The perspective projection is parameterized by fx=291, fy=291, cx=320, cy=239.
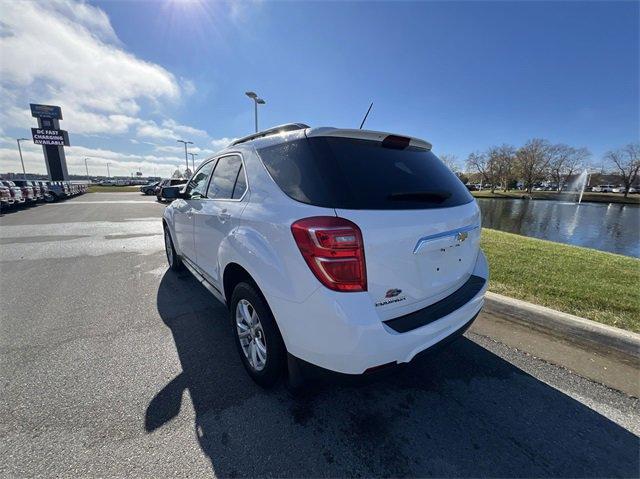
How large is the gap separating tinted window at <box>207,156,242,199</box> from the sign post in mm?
57763

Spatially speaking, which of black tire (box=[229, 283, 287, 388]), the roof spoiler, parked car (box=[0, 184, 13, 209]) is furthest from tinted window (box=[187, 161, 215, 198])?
parked car (box=[0, 184, 13, 209])

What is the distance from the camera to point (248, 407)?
7.00 feet

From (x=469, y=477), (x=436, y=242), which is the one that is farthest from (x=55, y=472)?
(x=436, y=242)

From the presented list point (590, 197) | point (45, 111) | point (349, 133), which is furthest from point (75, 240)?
point (590, 197)

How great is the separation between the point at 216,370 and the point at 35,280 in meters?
4.25

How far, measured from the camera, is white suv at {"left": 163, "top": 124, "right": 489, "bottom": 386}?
1641 mm

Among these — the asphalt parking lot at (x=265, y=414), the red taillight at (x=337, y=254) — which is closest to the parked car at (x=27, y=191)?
the asphalt parking lot at (x=265, y=414)

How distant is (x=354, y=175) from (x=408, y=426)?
1.73 meters

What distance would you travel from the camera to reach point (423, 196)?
2.01 meters

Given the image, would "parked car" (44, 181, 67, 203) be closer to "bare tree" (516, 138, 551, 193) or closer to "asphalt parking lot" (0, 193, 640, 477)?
"asphalt parking lot" (0, 193, 640, 477)

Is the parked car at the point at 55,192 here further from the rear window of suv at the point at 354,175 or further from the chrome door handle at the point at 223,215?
the rear window of suv at the point at 354,175

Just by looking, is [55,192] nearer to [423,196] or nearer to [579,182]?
[423,196]

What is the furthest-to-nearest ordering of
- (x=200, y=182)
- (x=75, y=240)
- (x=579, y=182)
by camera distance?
(x=579, y=182) < (x=75, y=240) < (x=200, y=182)

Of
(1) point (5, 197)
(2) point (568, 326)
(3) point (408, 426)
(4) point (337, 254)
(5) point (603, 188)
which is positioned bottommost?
(5) point (603, 188)
